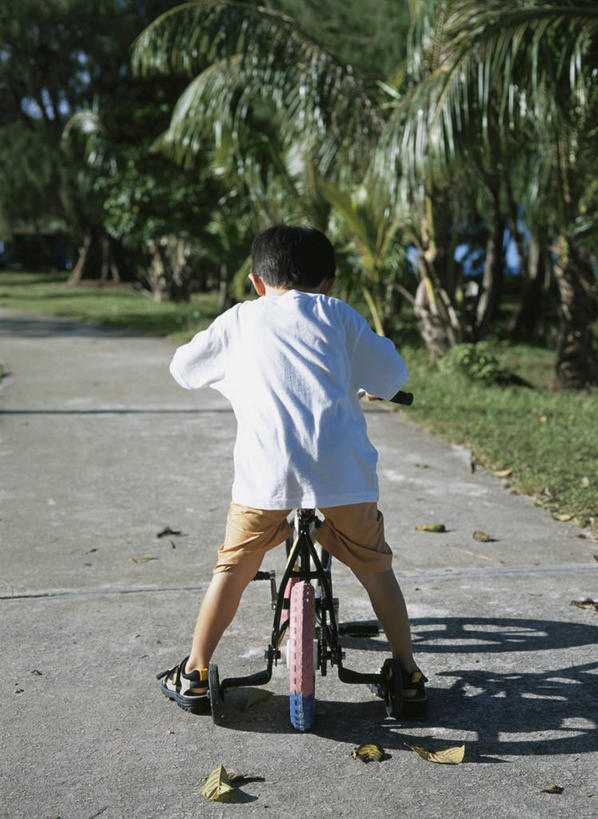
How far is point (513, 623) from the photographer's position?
393 centimetres

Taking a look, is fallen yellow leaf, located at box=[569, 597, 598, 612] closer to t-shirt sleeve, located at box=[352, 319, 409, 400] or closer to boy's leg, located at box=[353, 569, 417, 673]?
boy's leg, located at box=[353, 569, 417, 673]

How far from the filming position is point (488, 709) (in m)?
3.23

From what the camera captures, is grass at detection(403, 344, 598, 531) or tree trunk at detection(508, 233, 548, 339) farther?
tree trunk at detection(508, 233, 548, 339)

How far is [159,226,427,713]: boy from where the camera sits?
2896 millimetres

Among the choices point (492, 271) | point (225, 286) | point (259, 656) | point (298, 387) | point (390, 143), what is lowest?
point (259, 656)

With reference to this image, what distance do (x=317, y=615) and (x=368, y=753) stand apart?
0.49 metres

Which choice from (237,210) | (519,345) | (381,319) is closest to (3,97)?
(237,210)

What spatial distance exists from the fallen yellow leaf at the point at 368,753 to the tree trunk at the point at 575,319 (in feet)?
29.2

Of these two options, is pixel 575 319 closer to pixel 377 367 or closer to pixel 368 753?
pixel 377 367

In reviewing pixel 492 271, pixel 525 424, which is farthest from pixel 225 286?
pixel 525 424

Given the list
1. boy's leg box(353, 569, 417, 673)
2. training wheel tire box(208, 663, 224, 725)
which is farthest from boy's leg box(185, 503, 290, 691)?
boy's leg box(353, 569, 417, 673)

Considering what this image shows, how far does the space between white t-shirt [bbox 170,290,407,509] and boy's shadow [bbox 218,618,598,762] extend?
0.77 metres

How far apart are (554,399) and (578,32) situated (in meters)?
3.43

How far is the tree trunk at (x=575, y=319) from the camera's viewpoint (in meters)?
11.0
